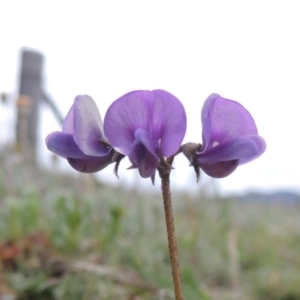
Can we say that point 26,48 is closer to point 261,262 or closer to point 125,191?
point 125,191

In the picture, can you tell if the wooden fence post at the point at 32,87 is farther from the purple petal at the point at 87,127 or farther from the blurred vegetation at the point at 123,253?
the purple petal at the point at 87,127

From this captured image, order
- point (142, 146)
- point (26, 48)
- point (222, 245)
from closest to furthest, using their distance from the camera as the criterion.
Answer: point (142, 146) < point (222, 245) < point (26, 48)

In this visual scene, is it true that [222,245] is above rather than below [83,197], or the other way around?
below

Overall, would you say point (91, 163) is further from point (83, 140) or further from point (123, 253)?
point (123, 253)

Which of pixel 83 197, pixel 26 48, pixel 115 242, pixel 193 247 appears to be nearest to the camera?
pixel 115 242

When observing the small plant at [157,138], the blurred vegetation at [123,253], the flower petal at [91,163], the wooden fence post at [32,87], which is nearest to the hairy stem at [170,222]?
the small plant at [157,138]

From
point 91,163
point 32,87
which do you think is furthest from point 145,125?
point 32,87

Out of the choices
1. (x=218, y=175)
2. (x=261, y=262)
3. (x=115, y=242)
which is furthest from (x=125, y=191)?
(x=218, y=175)

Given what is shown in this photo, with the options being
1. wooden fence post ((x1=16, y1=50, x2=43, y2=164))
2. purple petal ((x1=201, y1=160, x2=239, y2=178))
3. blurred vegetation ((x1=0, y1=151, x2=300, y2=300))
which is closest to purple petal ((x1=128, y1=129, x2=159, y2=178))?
purple petal ((x1=201, y1=160, x2=239, y2=178))

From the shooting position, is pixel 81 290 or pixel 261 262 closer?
pixel 81 290
